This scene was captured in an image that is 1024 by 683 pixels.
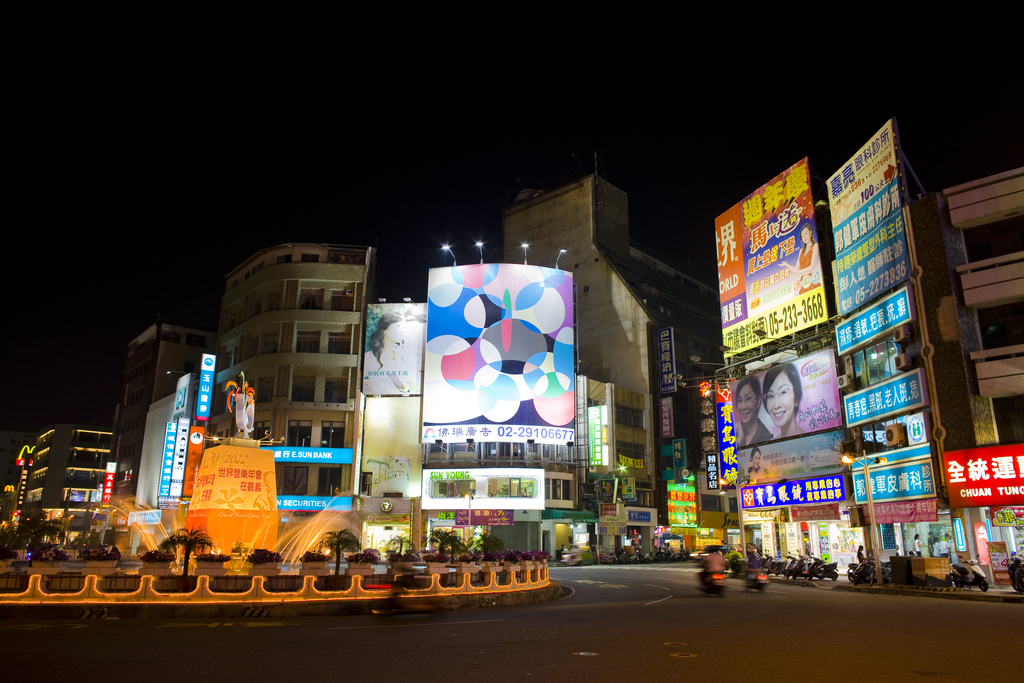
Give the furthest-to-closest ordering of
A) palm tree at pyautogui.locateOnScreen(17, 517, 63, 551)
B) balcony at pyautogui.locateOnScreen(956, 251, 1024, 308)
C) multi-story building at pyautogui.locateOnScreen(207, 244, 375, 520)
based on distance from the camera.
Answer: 1. multi-story building at pyautogui.locateOnScreen(207, 244, 375, 520)
2. palm tree at pyautogui.locateOnScreen(17, 517, 63, 551)
3. balcony at pyautogui.locateOnScreen(956, 251, 1024, 308)

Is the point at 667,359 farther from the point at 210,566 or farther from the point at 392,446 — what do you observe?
the point at 210,566

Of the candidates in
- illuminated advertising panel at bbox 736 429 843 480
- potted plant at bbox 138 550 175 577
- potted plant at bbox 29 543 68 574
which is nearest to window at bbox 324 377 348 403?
illuminated advertising panel at bbox 736 429 843 480

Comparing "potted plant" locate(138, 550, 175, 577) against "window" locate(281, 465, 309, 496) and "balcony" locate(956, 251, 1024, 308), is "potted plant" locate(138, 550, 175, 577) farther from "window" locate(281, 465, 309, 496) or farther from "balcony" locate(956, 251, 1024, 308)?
"window" locate(281, 465, 309, 496)

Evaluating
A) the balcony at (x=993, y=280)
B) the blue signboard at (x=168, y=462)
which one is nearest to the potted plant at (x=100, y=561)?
the balcony at (x=993, y=280)

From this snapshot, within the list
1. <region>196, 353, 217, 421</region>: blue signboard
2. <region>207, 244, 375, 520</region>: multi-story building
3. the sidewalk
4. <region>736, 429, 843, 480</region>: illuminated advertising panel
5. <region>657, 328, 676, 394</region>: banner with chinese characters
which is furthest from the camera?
<region>657, 328, 676, 394</region>: banner with chinese characters

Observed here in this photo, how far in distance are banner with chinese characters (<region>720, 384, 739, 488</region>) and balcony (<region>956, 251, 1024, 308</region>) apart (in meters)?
19.5

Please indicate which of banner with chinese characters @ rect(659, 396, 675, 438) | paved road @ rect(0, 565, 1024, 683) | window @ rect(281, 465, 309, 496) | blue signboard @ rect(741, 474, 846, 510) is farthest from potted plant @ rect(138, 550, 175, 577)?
banner with chinese characters @ rect(659, 396, 675, 438)

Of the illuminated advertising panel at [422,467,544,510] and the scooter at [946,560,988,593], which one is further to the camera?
the illuminated advertising panel at [422,467,544,510]

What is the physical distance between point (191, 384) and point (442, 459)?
26.4 metres

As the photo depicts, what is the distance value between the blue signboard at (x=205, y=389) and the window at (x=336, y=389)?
10.0 metres

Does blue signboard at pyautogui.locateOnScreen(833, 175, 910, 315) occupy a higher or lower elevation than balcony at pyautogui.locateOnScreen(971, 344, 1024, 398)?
higher

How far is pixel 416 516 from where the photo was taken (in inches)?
2153

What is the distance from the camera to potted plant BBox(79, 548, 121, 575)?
1827cm

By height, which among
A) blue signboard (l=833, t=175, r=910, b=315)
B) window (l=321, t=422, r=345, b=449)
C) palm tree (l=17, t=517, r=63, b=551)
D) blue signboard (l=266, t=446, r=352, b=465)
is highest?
blue signboard (l=833, t=175, r=910, b=315)
